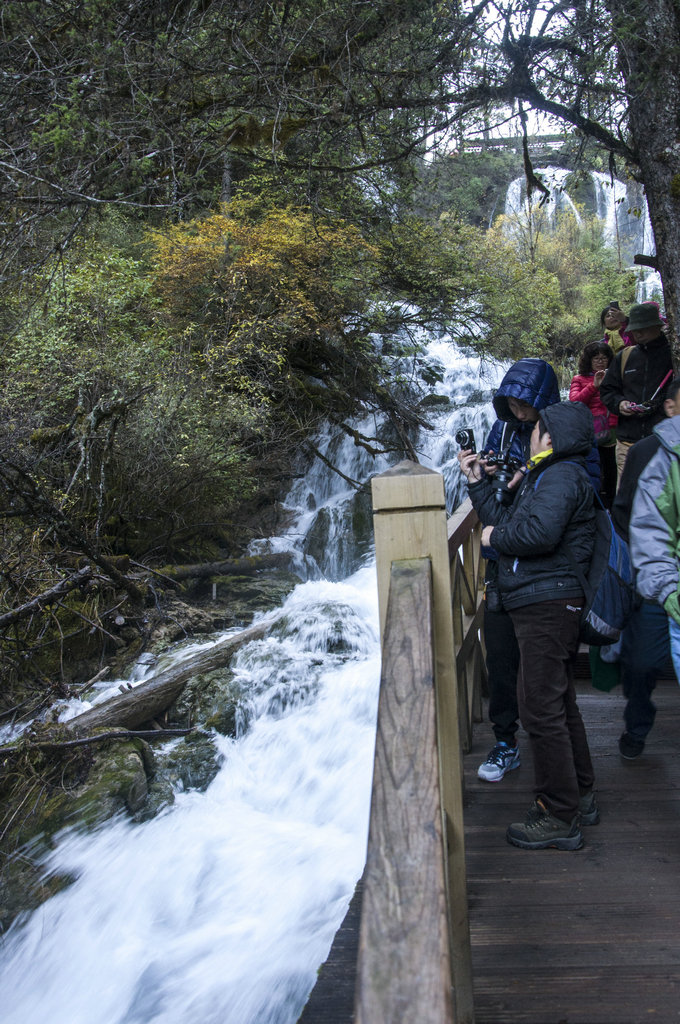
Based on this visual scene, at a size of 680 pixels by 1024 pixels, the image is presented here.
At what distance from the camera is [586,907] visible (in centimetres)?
248

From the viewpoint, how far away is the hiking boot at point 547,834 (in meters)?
2.84

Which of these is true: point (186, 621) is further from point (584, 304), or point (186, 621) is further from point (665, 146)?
point (584, 304)

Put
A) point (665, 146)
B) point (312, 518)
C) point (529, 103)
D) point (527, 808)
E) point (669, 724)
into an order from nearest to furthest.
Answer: point (527, 808)
point (669, 724)
point (665, 146)
point (529, 103)
point (312, 518)

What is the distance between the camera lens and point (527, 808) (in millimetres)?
3217

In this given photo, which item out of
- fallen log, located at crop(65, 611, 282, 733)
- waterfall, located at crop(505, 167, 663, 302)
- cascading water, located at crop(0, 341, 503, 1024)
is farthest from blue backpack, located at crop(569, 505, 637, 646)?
waterfall, located at crop(505, 167, 663, 302)

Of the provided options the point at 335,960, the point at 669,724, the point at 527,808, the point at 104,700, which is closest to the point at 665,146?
the point at 669,724

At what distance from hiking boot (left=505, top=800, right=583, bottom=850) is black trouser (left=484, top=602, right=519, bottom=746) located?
568 millimetres

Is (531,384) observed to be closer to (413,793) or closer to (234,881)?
(413,793)

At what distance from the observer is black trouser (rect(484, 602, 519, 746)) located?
10.6 feet

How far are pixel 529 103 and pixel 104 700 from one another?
6.42m

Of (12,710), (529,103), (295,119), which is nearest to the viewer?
(529,103)

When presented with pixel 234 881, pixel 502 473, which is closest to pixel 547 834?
pixel 502 473

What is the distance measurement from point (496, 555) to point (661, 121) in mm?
3429

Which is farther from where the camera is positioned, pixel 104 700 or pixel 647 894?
pixel 104 700
